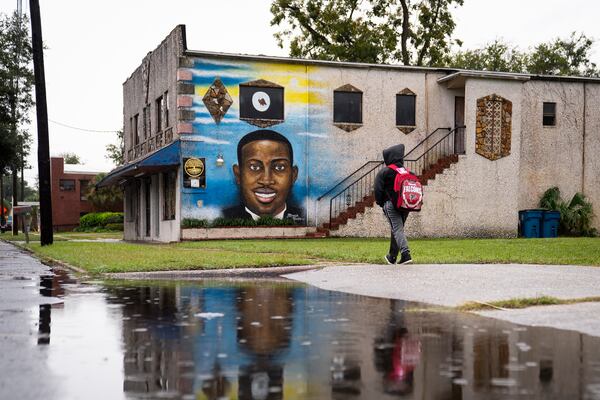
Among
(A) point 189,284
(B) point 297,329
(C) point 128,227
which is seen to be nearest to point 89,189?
(C) point 128,227

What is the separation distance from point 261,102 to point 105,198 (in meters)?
43.8

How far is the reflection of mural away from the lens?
27.3 m

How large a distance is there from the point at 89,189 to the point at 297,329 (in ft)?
219

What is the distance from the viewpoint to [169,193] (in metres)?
28.5

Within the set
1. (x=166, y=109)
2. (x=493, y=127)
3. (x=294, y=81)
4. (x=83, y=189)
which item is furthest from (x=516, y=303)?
(x=83, y=189)

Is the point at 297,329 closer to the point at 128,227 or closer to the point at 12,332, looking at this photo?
the point at 12,332

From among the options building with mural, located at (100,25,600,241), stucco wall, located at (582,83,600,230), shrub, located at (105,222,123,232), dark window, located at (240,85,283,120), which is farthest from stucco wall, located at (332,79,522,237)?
shrub, located at (105,222,123,232)

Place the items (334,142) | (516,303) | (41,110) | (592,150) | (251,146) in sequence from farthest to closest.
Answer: (592,150)
(334,142)
(251,146)
(41,110)
(516,303)

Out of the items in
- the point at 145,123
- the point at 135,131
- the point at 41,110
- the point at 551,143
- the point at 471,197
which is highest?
the point at 145,123

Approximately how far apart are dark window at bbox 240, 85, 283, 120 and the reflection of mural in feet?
2.11

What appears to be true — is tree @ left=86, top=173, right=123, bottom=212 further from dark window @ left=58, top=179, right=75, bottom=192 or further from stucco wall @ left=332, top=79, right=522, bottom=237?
stucco wall @ left=332, top=79, right=522, bottom=237

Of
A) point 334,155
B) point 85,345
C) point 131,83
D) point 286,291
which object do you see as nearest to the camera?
point 85,345

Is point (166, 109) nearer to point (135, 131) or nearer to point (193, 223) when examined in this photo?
Answer: point (193, 223)

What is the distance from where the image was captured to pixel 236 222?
2700 cm
